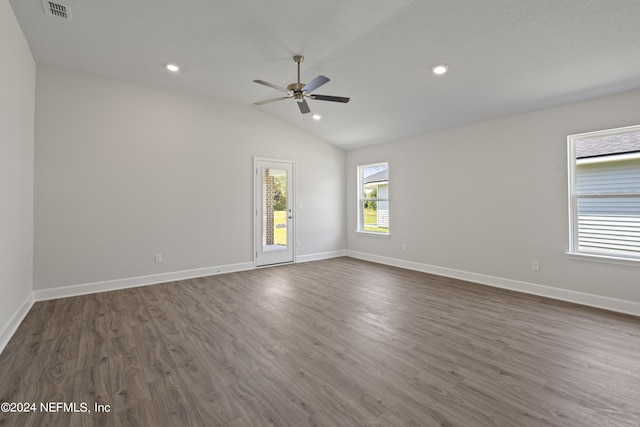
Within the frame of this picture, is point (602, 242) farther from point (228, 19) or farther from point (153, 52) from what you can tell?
point (153, 52)

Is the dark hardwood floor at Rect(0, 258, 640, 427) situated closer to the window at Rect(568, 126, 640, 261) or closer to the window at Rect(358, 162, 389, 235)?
the window at Rect(568, 126, 640, 261)

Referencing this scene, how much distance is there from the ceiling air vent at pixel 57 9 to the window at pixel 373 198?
16.9 feet

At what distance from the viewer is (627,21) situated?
7.97 feet

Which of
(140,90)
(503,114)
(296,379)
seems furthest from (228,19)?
(503,114)

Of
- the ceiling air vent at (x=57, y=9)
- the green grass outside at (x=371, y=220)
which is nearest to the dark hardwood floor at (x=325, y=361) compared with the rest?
the green grass outside at (x=371, y=220)

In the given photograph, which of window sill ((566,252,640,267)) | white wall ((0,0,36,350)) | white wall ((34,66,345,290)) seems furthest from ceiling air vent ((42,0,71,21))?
window sill ((566,252,640,267))

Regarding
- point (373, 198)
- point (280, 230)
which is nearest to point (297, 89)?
point (280, 230)

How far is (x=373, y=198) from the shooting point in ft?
21.3

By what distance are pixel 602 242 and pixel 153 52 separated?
235 inches

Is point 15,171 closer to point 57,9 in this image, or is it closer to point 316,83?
point 57,9

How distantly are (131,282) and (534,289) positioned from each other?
19.1 feet

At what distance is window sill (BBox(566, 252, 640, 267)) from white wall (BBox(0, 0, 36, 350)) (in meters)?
6.11

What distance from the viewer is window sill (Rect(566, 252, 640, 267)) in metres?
3.33

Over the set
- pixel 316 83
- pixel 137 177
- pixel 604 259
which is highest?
pixel 316 83
